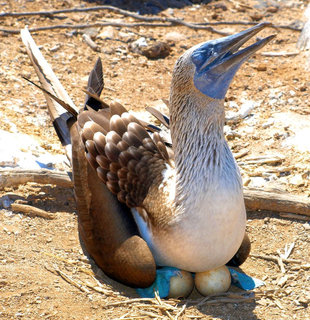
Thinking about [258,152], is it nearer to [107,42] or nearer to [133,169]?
[133,169]

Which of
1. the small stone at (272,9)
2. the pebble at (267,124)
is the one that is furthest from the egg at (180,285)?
the small stone at (272,9)

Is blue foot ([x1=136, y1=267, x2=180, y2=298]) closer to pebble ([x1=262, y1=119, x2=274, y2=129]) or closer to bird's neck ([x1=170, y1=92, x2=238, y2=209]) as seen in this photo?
bird's neck ([x1=170, y1=92, x2=238, y2=209])

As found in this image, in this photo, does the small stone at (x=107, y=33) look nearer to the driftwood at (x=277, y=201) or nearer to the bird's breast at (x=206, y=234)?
the driftwood at (x=277, y=201)

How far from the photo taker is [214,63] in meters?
4.34

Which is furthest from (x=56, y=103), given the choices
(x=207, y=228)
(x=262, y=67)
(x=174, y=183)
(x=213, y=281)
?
(x=262, y=67)

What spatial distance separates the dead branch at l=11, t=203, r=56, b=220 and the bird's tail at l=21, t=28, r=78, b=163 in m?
0.57

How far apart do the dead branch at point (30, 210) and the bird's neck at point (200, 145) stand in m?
1.62

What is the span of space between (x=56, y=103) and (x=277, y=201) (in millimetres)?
2421

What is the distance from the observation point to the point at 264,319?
459cm

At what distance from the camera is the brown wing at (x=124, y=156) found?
486 centimetres

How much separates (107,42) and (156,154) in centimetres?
440

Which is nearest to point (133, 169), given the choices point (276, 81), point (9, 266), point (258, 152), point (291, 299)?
point (9, 266)

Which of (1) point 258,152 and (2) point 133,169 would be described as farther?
(1) point 258,152

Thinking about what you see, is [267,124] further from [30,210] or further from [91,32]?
[91,32]
